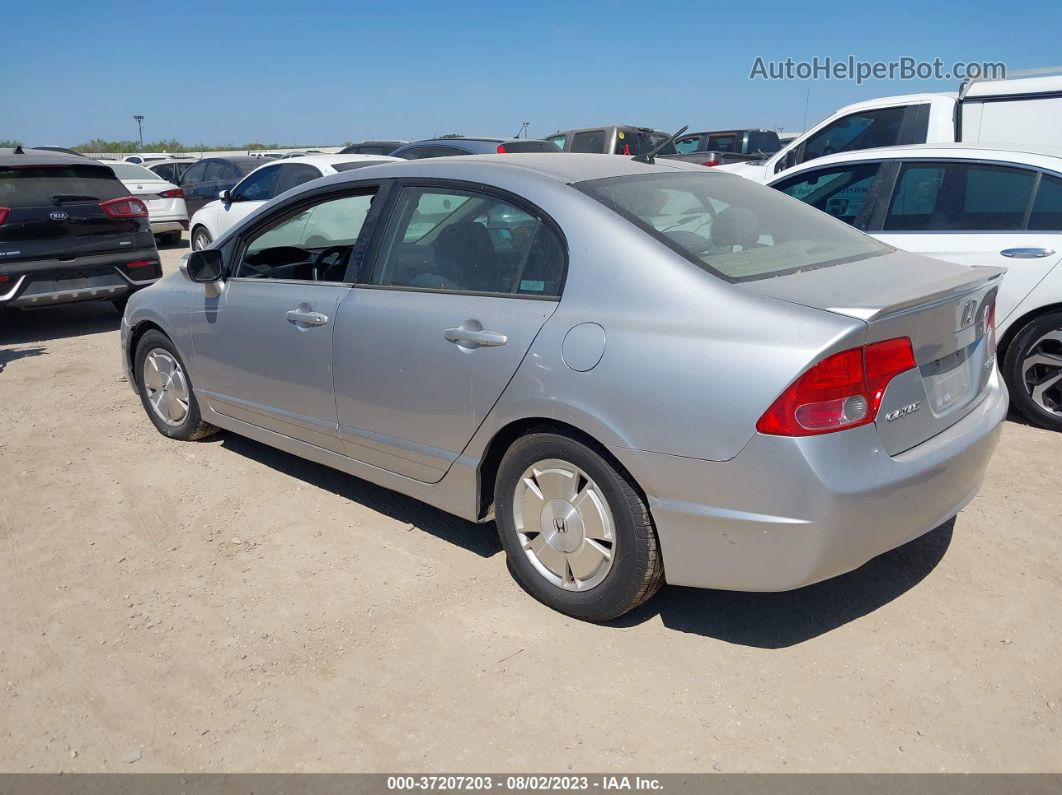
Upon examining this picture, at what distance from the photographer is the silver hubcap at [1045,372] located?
5059 mm

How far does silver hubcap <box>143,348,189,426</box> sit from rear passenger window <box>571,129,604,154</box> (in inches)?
427

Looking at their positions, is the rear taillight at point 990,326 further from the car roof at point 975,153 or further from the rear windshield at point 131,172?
the rear windshield at point 131,172

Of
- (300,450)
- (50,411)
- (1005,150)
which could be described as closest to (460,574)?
(300,450)

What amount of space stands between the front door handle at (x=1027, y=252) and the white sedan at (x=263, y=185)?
6859 mm

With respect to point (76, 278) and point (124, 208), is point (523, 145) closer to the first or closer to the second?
point (124, 208)

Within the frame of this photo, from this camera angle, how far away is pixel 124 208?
27.7ft

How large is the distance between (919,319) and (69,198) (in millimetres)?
7770

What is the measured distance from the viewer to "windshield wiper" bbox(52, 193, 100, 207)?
794 centimetres

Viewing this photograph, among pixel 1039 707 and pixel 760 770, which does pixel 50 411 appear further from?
pixel 1039 707

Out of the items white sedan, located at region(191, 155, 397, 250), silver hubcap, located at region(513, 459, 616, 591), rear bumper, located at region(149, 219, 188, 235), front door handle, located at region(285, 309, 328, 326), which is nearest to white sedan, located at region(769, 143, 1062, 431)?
silver hubcap, located at region(513, 459, 616, 591)

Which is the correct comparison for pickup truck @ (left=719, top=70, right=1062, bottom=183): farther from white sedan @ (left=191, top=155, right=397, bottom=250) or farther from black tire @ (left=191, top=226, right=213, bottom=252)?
black tire @ (left=191, top=226, right=213, bottom=252)

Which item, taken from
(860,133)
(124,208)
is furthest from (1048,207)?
(124,208)

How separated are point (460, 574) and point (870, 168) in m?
4.12

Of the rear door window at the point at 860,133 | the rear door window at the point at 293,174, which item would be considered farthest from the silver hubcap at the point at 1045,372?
the rear door window at the point at 293,174
